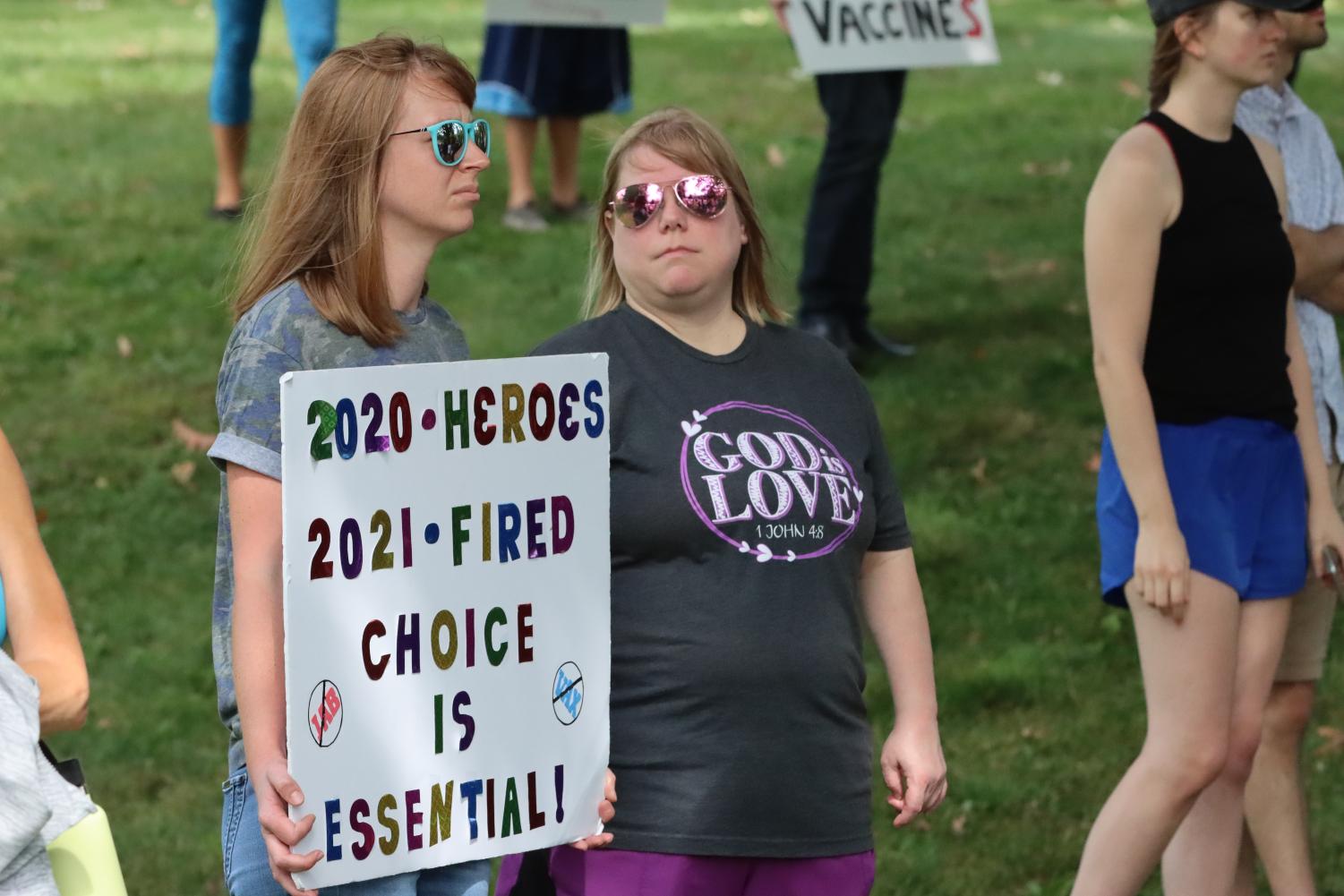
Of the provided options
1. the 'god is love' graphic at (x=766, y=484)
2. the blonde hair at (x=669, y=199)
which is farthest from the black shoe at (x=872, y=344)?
the 'god is love' graphic at (x=766, y=484)

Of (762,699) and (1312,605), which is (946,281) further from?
(762,699)

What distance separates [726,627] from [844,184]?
5039 millimetres

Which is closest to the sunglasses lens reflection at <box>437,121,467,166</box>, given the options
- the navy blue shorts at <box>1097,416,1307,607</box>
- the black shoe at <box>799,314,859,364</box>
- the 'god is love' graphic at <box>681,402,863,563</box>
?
the 'god is love' graphic at <box>681,402,863,563</box>

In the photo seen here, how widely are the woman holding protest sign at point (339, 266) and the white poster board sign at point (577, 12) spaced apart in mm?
5586

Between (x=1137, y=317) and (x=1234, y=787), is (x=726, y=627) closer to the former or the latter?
(x=1137, y=317)

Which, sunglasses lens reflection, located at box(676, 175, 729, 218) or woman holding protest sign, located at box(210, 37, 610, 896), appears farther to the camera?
sunglasses lens reflection, located at box(676, 175, 729, 218)

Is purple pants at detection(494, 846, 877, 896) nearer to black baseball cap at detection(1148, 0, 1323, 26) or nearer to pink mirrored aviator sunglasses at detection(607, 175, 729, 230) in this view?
pink mirrored aviator sunglasses at detection(607, 175, 729, 230)

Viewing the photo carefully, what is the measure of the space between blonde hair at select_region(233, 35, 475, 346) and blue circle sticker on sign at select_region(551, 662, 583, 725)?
0.52m

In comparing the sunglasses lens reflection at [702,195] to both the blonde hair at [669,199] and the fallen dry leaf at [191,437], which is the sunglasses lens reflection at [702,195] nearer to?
the blonde hair at [669,199]

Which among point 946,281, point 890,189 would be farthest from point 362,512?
point 890,189

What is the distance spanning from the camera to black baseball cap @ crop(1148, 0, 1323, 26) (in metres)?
3.82

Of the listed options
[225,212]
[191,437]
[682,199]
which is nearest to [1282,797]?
[682,199]

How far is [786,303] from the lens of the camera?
5.57m

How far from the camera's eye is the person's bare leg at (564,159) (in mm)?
→ 9398
